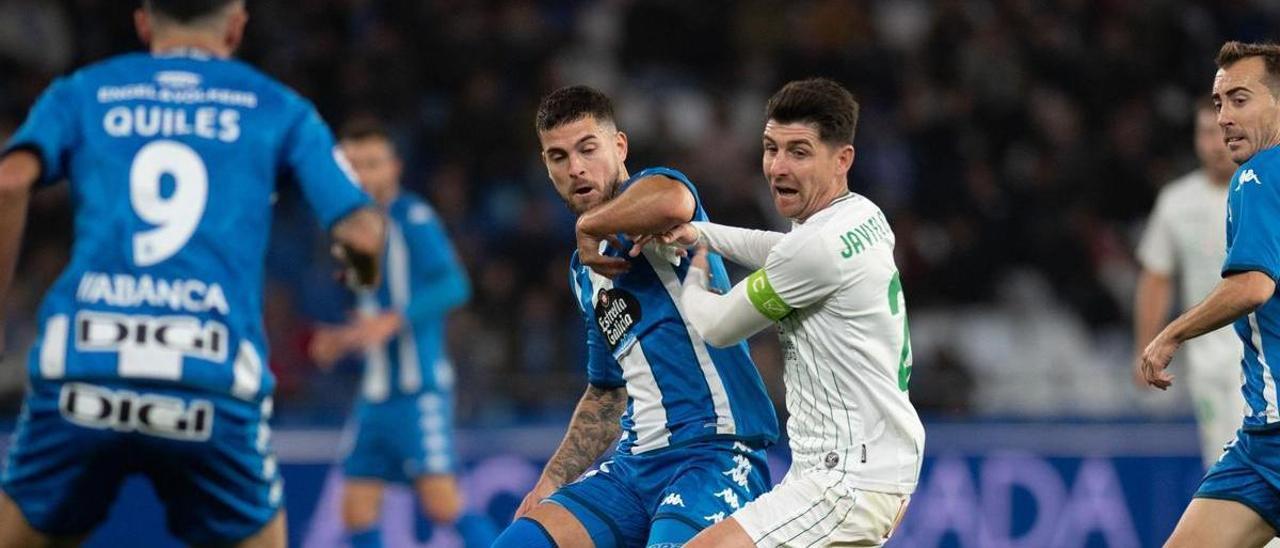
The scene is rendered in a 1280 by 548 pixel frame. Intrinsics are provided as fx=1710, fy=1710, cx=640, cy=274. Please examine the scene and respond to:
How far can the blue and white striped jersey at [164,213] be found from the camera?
4590 millimetres

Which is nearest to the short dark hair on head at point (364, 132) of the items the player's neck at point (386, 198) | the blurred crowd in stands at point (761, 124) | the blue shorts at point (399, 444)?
the player's neck at point (386, 198)

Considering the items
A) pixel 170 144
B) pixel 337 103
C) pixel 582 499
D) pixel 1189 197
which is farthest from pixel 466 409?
pixel 170 144

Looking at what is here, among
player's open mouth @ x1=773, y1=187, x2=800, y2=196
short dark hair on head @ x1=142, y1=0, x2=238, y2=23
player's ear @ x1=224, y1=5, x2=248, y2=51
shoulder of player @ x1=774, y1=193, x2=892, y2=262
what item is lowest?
shoulder of player @ x1=774, y1=193, x2=892, y2=262

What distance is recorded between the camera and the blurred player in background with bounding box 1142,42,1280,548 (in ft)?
17.3

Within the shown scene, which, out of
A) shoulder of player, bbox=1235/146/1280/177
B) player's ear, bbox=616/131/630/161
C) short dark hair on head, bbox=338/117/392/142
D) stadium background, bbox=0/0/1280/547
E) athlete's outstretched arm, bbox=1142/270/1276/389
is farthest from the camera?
stadium background, bbox=0/0/1280/547

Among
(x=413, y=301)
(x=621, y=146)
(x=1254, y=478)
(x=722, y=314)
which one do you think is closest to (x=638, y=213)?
(x=722, y=314)

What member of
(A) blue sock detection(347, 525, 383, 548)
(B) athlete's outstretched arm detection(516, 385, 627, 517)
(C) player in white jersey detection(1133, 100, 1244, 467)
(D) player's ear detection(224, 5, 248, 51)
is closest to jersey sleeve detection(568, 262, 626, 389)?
(B) athlete's outstretched arm detection(516, 385, 627, 517)

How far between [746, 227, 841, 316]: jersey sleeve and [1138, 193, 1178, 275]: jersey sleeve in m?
4.61

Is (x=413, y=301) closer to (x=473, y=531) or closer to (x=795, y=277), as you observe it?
(x=473, y=531)

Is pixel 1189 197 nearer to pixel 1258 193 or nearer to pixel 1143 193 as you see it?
pixel 1258 193

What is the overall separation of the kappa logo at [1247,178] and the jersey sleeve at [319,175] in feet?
8.92

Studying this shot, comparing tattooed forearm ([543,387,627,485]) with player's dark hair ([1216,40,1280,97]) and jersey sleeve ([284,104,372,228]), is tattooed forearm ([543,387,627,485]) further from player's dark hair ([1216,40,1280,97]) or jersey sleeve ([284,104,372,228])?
player's dark hair ([1216,40,1280,97])

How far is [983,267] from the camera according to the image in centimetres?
1392

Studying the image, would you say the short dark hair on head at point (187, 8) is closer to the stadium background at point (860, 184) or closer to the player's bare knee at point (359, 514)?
the player's bare knee at point (359, 514)
